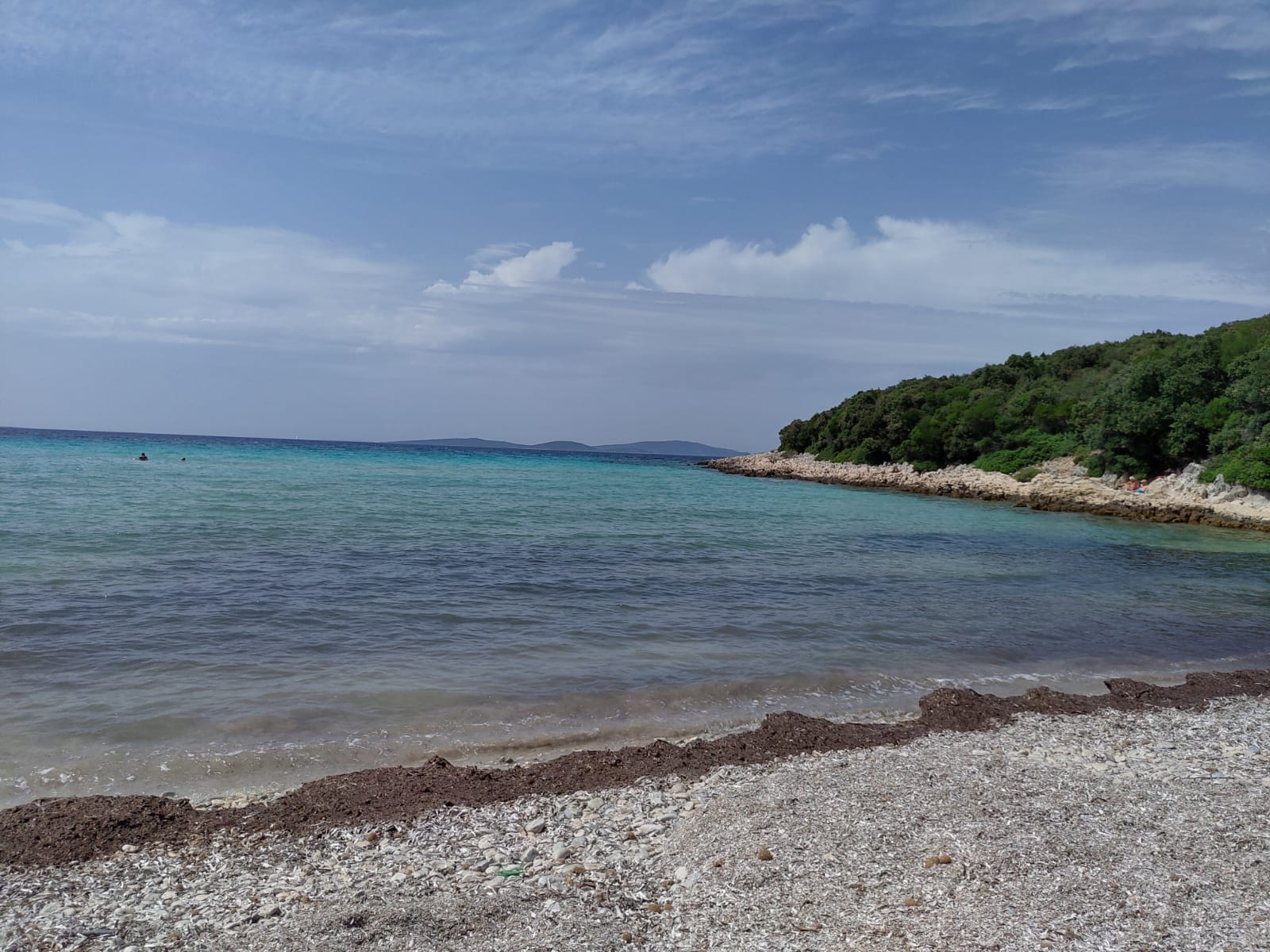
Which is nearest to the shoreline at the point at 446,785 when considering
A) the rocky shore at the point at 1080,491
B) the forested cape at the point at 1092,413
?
the rocky shore at the point at 1080,491

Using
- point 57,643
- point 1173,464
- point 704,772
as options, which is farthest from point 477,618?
point 1173,464

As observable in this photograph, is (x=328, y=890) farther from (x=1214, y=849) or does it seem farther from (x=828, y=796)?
(x=1214, y=849)

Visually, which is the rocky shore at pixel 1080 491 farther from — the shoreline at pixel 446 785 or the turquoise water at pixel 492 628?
the shoreline at pixel 446 785

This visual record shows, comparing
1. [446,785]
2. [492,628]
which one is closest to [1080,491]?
[492,628]

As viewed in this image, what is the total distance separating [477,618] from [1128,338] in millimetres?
71882

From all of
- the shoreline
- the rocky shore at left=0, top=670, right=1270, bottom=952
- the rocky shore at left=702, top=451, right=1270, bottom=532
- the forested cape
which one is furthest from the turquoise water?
the forested cape

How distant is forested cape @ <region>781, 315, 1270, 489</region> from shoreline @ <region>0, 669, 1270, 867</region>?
3214 cm

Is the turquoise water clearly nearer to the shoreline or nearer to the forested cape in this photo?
the shoreline

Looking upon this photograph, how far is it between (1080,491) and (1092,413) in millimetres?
7787

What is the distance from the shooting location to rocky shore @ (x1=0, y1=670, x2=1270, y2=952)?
4.17m

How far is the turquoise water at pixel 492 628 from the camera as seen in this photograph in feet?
25.2

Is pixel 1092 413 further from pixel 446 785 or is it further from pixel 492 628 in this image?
pixel 446 785

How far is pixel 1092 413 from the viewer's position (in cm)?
4691

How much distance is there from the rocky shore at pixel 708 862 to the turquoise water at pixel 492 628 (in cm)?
142
